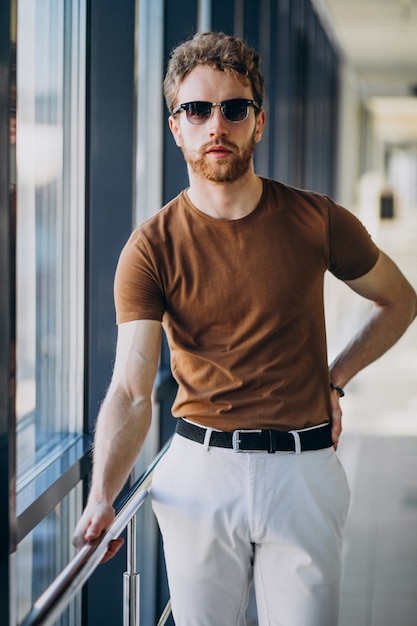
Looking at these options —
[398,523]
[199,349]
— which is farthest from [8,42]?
[398,523]

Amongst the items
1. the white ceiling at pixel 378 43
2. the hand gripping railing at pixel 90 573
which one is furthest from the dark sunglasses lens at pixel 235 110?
the white ceiling at pixel 378 43

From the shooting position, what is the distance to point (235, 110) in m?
1.72

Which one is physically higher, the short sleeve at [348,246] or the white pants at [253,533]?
the short sleeve at [348,246]

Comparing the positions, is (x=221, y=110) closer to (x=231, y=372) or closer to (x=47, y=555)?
(x=231, y=372)

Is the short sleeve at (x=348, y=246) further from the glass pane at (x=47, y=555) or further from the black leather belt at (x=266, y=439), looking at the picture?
the glass pane at (x=47, y=555)

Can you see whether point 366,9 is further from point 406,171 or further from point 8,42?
point 406,171

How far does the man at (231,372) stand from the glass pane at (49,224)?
45 cm

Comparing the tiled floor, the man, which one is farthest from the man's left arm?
the tiled floor

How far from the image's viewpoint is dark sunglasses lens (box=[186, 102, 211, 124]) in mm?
1712

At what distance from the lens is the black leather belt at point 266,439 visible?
5.48ft

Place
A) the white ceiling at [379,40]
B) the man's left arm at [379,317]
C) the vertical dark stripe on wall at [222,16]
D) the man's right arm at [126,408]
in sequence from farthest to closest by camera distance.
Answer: the white ceiling at [379,40], the vertical dark stripe on wall at [222,16], the man's left arm at [379,317], the man's right arm at [126,408]

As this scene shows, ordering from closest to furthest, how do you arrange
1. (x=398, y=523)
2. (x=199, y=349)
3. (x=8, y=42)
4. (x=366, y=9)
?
(x=8, y=42) → (x=199, y=349) → (x=398, y=523) → (x=366, y=9)

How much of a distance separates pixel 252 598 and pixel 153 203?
1.53m

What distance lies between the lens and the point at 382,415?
19.8ft
